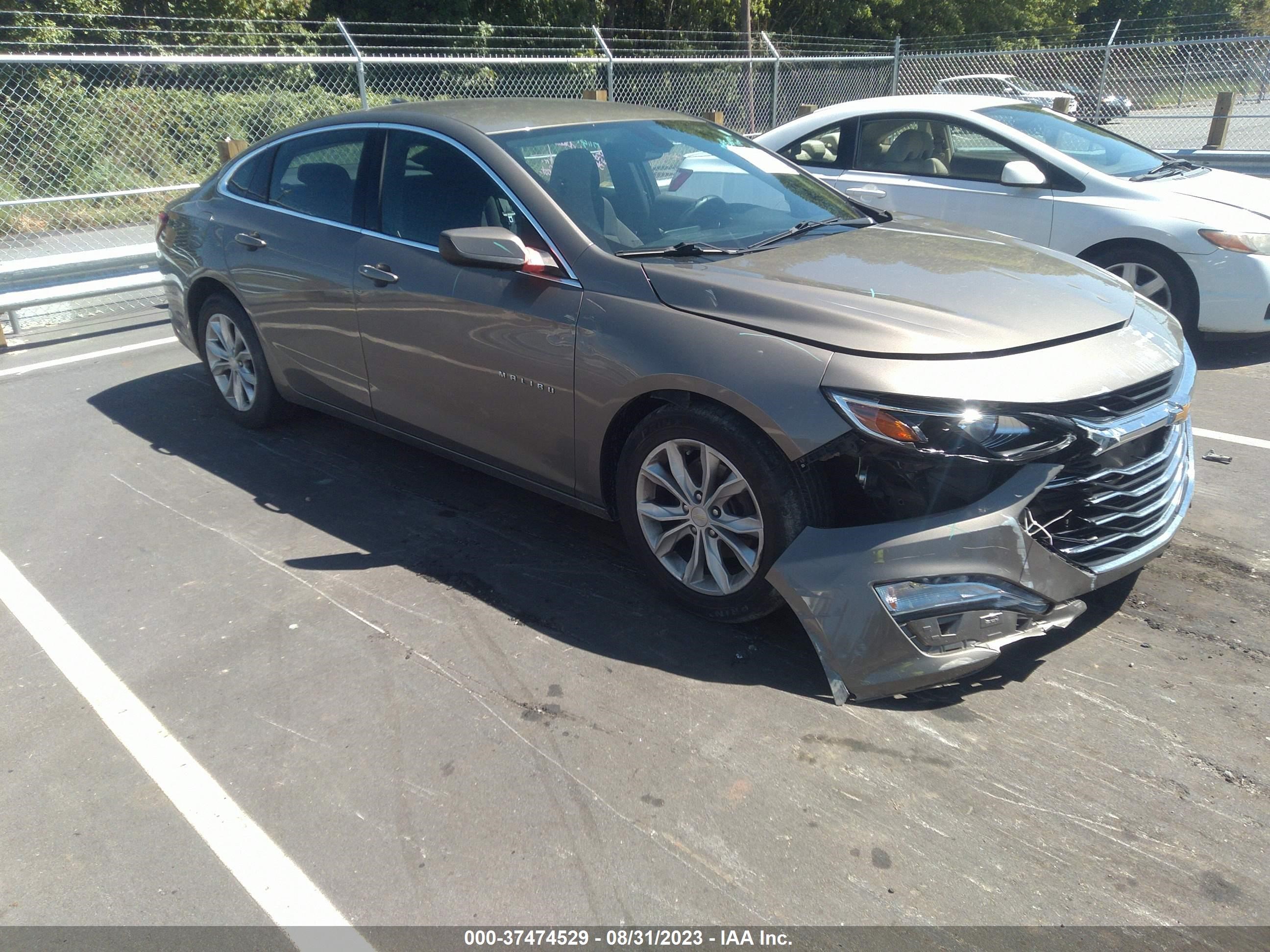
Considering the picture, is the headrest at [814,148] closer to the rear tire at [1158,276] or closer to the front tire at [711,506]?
the rear tire at [1158,276]

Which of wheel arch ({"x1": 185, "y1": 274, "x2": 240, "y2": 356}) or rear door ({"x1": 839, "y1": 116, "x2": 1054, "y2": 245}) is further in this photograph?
rear door ({"x1": 839, "y1": 116, "x2": 1054, "y2": 245})

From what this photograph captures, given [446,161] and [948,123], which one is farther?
[948,123]

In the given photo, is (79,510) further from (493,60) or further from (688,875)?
(493,60)

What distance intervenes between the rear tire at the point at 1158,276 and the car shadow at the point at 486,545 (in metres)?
3.62

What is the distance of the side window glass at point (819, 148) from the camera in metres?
7.59

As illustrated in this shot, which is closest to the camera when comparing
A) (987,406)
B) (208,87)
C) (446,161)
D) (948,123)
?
(987,406)

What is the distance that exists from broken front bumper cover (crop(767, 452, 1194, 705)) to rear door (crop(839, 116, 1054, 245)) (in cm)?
437

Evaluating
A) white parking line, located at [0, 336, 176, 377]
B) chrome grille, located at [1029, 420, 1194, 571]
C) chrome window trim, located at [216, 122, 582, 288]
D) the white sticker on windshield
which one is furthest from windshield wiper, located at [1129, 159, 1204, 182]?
white parking line, located at [0, 336, 176, 377]

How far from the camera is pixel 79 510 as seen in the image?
4797mm

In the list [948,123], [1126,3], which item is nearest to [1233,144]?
[948,123]

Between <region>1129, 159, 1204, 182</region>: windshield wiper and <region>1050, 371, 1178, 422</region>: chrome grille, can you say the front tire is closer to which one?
<region>1050, 371, 1178, 422</region>: chrome grille

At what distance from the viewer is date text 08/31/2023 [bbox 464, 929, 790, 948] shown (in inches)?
91.7

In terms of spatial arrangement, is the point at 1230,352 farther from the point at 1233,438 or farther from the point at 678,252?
the point at 678,252

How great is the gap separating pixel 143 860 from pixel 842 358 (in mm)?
2438
